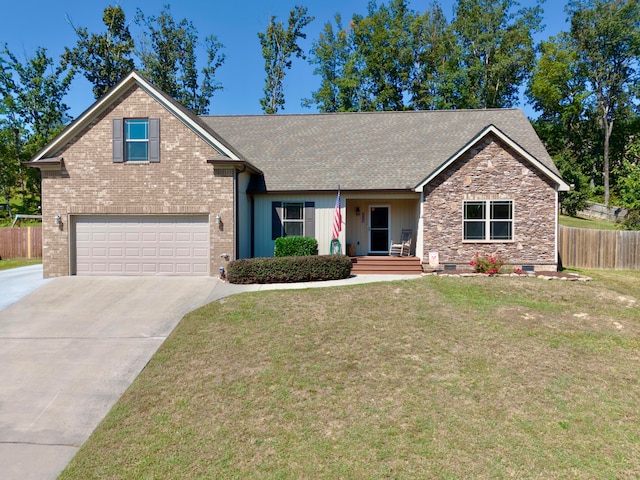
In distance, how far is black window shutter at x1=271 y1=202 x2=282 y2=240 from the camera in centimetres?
1586

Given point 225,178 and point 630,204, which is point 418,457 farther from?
point 630,204

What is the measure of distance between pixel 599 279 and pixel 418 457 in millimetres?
12446

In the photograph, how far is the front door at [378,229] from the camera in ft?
55.9

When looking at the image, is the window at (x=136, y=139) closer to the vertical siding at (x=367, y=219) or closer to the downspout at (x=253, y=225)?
the downspout at (x=253, y=225)

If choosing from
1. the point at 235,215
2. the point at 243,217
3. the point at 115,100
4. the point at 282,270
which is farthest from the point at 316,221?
the point at 115,100

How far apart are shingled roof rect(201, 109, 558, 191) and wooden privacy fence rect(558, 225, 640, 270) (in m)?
3.79

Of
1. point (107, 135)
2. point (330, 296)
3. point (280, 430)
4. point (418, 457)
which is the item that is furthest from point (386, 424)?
point (107, 135)

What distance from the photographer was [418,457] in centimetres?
449

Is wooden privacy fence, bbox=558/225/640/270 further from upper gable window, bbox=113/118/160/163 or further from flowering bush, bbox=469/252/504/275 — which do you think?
upper gable window, bbox=113/118/160/163

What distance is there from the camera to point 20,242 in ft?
68.2

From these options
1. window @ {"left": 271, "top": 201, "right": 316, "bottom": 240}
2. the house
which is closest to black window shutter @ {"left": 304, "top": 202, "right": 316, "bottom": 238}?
window @ {"left": 271, "top": 201, "right": 316, "bottom": 240}

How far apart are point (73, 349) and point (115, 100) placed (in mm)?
9354

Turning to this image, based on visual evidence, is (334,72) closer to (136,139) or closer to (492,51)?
(492,51)

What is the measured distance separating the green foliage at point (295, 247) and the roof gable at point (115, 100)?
345cm
